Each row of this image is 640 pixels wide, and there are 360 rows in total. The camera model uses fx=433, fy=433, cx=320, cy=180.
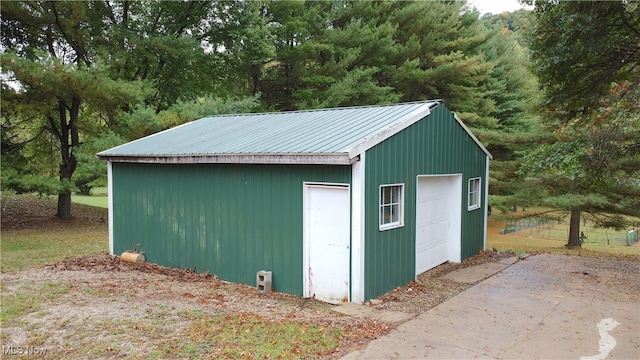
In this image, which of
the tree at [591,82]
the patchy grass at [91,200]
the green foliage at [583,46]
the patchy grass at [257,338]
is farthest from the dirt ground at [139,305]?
the patchy grass at [91,200]

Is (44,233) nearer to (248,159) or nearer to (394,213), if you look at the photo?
(248,159)

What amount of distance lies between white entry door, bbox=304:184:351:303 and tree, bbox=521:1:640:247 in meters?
4.64

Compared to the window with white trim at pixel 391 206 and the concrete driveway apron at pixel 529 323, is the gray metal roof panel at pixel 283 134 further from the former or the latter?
the concrete driveway apron at pixel 529 323

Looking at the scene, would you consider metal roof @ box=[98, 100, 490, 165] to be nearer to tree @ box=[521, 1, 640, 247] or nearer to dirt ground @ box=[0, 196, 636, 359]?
dirt ground @ box=[0, 196, 636, 359]

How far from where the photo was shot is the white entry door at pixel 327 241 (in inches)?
255

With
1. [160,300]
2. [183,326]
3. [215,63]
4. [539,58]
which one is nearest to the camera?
[183,326]

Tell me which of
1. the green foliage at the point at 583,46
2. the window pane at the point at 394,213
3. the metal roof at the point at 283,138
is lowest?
the window pane at the point at 394,213

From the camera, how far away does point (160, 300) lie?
6562mm

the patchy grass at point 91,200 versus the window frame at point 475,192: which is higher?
the window frame at point 475,192

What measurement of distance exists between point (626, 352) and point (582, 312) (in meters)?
1.41

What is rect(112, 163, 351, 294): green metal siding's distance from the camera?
6.98 m

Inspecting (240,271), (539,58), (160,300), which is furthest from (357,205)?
(539,58)

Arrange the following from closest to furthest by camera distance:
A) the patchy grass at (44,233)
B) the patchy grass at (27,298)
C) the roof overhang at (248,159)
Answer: the patchy grass at (27,298) < the roof overhang at (248,159) < the patchy grass at (44,233)

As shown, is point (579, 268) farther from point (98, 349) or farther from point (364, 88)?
point (364, 88)
